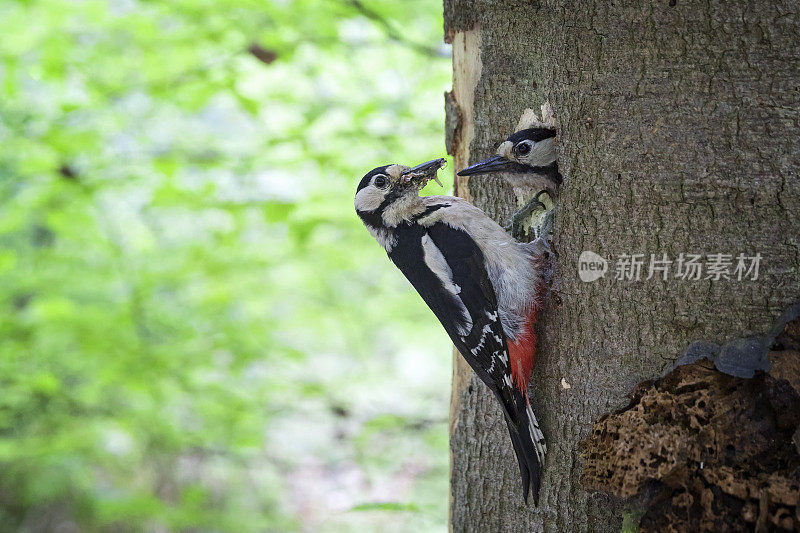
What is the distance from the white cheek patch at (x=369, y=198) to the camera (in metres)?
1.97

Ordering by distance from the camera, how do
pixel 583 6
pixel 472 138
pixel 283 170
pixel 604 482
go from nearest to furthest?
pixel 604 482
pixel 583 6
pixel 472 138
pixel 283 170

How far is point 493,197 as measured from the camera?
1799mm

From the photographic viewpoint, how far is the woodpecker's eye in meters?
1.55

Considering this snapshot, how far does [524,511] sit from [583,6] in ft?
4.12

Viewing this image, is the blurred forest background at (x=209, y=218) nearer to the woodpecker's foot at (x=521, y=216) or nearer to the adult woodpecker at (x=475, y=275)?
the adult woodpecker at (x=475, y=275)

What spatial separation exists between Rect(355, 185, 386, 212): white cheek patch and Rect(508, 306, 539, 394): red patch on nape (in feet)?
2.17

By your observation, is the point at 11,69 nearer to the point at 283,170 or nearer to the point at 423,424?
the point at 283,170

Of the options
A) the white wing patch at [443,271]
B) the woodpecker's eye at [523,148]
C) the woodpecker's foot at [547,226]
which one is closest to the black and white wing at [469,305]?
the white wing patch at [443,271]

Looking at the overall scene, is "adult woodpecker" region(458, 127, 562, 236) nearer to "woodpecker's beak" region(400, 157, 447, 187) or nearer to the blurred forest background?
"woodpecker's beak" region(400, 157, 447, 187)

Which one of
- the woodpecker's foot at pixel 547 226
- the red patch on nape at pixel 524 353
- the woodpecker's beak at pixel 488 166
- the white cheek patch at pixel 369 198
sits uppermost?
the woodpecker's beak at pixel 488 166

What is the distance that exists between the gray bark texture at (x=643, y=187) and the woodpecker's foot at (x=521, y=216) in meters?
0.22

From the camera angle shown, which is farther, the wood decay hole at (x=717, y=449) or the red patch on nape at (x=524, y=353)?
the red patch on nape at (x=524, y=353)

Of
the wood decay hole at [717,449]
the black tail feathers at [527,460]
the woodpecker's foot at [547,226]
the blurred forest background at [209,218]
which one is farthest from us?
the blurred forest background at [209,218]

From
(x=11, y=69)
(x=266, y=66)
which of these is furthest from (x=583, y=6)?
(x=11, y=69)
